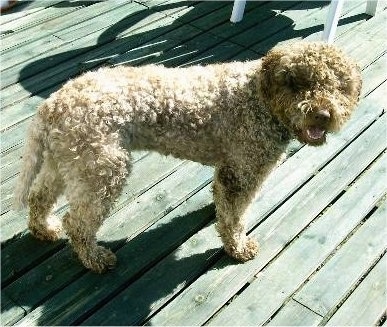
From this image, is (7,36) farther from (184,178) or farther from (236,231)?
(236,231)

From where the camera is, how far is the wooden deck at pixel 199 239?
3.10 m

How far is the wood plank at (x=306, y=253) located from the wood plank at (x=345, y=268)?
20 mm

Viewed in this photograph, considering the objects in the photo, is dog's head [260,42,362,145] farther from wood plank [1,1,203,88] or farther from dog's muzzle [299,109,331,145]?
wood plank [1,1,203,88]

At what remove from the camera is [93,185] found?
2.89m

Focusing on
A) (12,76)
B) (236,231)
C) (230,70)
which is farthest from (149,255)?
→ (12,76)

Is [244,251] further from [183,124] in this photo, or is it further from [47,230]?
[47,230]

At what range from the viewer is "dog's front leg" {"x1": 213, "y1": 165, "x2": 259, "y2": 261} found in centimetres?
320

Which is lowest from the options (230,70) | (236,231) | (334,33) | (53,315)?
(53,315)

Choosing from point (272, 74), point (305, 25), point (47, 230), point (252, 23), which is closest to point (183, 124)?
point (272, 74)

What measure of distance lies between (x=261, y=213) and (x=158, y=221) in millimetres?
721

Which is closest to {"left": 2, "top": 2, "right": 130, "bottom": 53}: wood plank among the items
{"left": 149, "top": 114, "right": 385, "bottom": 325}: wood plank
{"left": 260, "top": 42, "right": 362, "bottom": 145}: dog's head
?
{"left": 149, "top": 114, "right": 385, "bottom": 325}: wood plank

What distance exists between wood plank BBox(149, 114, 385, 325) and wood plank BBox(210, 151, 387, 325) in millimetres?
45

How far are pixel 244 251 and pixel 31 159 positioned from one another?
4.63 ft

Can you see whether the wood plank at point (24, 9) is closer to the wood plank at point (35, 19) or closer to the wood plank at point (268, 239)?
the wood plank at point (35, 19)
